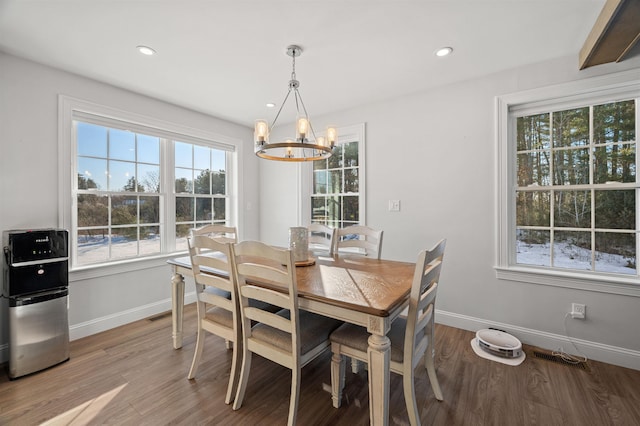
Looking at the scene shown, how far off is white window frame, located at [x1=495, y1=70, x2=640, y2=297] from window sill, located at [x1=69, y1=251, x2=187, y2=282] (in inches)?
144

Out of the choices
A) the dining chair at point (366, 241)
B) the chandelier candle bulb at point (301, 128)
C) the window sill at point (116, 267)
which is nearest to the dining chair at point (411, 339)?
the dining chair at point (366, 241)

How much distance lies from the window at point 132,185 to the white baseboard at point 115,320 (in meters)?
0.57

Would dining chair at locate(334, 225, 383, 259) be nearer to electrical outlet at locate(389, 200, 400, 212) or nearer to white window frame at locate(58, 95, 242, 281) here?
electrical outlet at locate(389, 200, 400, 212)

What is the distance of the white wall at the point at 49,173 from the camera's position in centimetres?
227

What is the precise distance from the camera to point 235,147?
4.17 m

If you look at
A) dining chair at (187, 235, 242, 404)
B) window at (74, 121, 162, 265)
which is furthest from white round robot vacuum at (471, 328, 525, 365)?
window at (74, 121, 162, 265)

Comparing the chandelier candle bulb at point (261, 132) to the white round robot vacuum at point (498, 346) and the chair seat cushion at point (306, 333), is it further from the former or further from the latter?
the white round robot vacuum at point (498, 346)

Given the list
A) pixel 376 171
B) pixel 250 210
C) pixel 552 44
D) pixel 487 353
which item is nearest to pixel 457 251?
pixel 487 353

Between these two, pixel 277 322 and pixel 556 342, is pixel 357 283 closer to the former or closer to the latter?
pixel 277 322

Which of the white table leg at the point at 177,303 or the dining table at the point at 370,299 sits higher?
the dining table at the point at 370,299

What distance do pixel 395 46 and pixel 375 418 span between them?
2.50 metres

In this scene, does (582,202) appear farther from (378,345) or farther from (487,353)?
(378,345)

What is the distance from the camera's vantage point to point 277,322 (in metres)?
1.56

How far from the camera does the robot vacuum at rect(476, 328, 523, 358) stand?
229 centimetres
